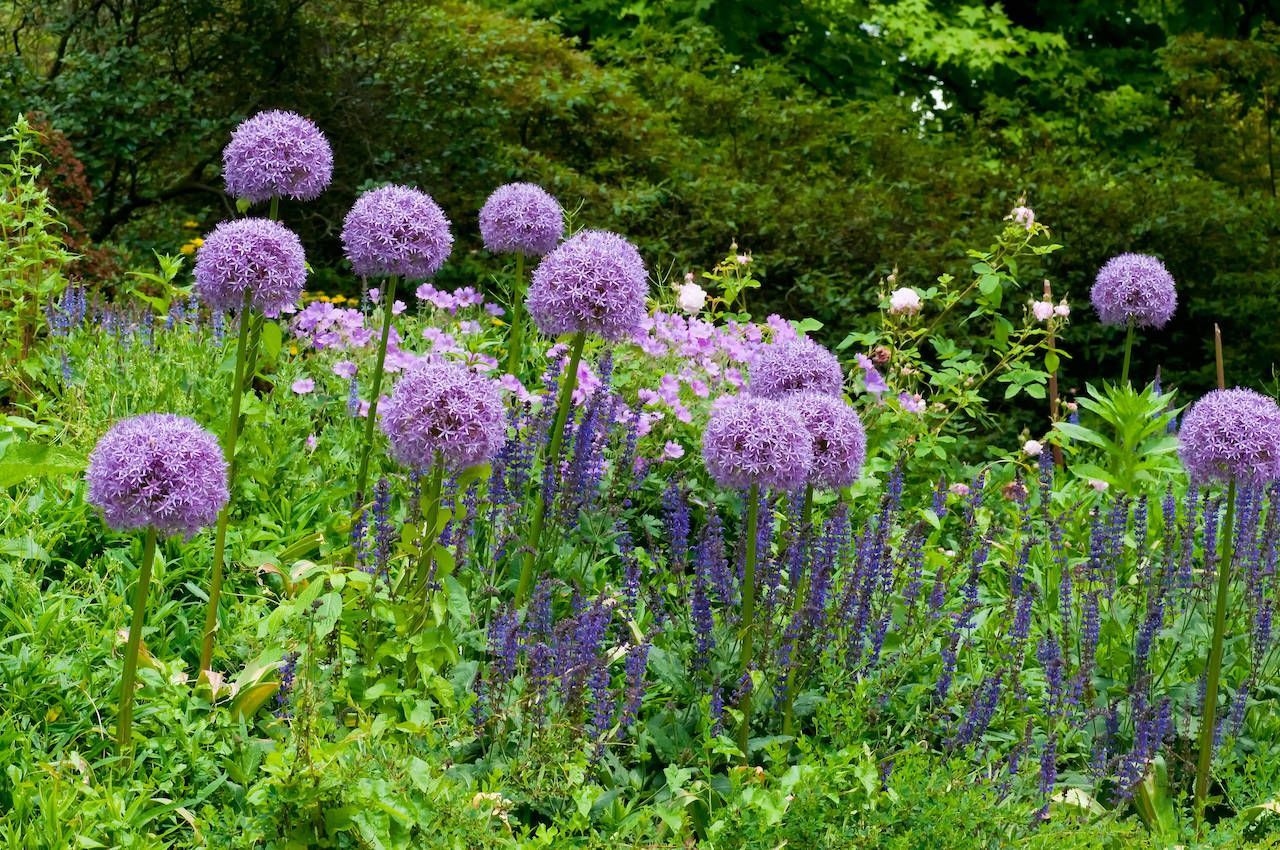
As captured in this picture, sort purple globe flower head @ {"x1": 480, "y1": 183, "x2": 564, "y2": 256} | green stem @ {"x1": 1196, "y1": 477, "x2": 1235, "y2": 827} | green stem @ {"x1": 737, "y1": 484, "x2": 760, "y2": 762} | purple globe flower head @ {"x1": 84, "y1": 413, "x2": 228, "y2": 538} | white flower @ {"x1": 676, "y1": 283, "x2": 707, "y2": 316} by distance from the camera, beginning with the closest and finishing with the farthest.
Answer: purple globe flower head @ {"x1": 84, "y1": 413, "x2": 228, "y2": 538}
green stem @ {"x1": 737, "y1": 484, "x2": 760, "y2": 762}
green stem @ {"x1": 1196, "y1": 477, "x2": 1235, "y2": 827}
purple globe flower head @ {"x1": 480, "y1": 183, "x2": 564, "y2": 256}
white flower @ {"x1": 676, "y1": 283, "x2": 707, "y2": 316}

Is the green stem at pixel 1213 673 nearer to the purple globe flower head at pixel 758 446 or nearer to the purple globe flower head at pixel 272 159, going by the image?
the purple globe flower head at pixel 758 446

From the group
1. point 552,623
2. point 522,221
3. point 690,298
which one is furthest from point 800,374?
point 690,298

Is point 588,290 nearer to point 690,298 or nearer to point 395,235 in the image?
point 395,235

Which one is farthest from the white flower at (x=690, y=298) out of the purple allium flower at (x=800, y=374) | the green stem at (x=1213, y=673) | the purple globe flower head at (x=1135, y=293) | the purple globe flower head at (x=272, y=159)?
the green stem at (x=1213, y=673)

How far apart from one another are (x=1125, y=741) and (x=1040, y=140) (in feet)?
28.9

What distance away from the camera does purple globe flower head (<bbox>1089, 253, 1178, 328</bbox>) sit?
5.44 m

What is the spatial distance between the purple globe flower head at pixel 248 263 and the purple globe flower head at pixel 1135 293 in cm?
358

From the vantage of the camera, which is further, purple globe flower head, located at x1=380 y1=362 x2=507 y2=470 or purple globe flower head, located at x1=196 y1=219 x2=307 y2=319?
purple globe flower head, located at x1=196 y1=219 x2=307 y2=319

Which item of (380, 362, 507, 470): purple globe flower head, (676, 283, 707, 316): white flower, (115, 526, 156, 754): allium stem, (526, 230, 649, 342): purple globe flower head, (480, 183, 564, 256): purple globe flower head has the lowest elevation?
(115, 526, 156, 754): allium stem

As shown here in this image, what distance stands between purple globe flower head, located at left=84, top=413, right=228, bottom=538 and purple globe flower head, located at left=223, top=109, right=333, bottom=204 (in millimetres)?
1001

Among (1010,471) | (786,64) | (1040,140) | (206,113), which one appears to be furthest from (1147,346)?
(206,113)

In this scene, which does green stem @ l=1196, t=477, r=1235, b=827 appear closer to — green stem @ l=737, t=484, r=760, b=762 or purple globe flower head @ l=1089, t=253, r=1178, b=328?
green stem @ l=737, t=484, r=760, b=762

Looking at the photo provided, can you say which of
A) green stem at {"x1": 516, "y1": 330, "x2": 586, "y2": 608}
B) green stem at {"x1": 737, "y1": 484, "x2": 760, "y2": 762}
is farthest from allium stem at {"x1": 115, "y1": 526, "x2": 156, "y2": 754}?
green stem at {"x1": 737, "y1": 484, "x2": 760, "y2": 762}

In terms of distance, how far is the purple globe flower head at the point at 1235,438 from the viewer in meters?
3.35
